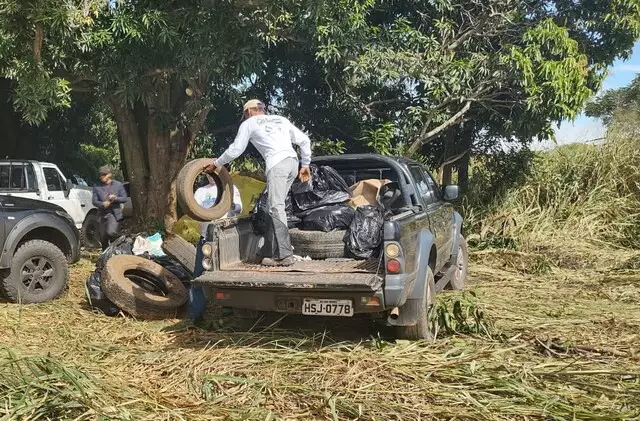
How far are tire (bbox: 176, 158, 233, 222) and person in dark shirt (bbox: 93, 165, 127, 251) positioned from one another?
3.29 m

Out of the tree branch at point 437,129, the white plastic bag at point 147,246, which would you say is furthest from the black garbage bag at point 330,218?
the tree branch at point 437,129

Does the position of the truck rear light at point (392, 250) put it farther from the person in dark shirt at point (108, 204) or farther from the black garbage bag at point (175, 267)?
the person in dark shirt at point (108, 204)

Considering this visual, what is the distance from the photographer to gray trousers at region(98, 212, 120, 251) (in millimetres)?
8844

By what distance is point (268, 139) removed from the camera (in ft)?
17.8

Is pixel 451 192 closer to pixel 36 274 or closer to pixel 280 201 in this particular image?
pixel 280 201

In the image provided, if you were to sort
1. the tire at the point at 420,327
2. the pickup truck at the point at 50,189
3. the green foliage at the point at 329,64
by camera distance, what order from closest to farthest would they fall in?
the tire at the point at 420,327, the green foliage at the point at 329,64, the pickup truck at the point at 50,189

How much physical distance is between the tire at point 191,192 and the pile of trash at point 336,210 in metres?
0.54

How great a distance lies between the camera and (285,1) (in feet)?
26.6

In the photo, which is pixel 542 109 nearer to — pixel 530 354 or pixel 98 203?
pixel 530 354

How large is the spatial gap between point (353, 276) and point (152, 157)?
26.6ft

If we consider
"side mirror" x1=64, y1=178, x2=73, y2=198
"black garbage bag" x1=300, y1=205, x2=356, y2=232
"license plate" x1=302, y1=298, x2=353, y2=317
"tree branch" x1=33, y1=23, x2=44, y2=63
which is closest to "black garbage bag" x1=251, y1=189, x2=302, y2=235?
"black garbage bag" x1=300, y1=205, x2=356, y2=232

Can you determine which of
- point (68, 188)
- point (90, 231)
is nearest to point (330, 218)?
point (68, 188)

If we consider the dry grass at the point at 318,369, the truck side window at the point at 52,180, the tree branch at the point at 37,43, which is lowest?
the dry grass at the point at 318,369

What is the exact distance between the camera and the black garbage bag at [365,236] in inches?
196
